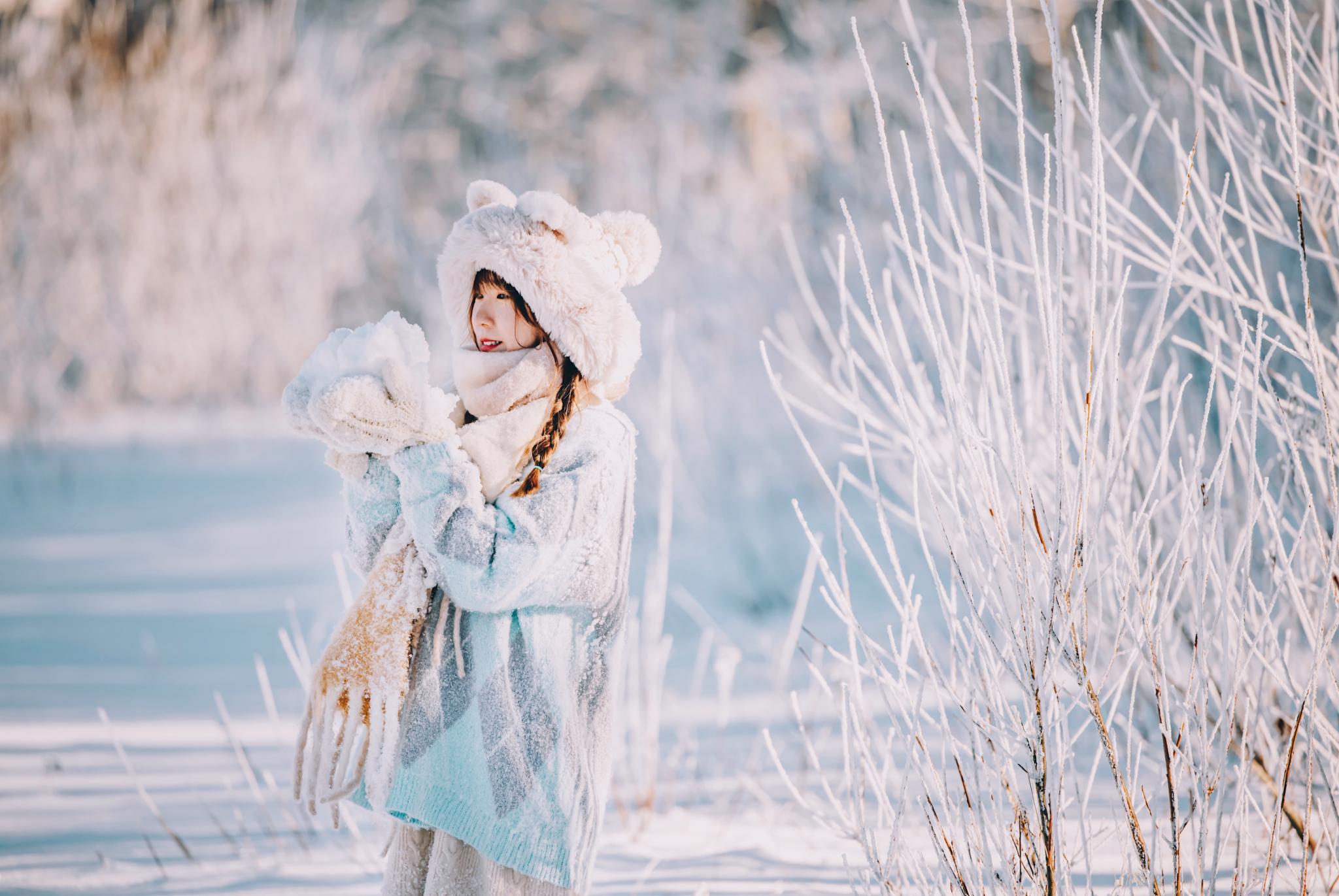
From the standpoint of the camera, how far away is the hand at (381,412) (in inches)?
58.7

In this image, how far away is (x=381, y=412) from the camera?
1526 millimetres

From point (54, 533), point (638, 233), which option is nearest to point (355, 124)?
point (54, 533)

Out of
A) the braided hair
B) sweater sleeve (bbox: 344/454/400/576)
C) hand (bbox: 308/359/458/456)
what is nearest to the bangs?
the braided hair

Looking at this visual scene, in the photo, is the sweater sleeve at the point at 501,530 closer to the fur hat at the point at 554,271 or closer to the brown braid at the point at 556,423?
the brown braid at the point at 556,423

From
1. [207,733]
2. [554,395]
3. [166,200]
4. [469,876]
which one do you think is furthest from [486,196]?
[166,200]

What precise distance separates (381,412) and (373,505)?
0.56 feet

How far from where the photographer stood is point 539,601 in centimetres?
162

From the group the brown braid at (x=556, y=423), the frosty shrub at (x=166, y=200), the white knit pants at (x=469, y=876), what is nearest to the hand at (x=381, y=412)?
the brown braid at (x=556, y=423)

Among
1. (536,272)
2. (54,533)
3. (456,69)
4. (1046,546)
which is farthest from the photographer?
(456,69)

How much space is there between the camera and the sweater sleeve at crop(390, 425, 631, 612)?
1542mm

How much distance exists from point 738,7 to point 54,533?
8521 mm

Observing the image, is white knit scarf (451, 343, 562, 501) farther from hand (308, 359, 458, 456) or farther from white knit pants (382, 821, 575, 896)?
white knit pants (382, 821, 575, 896)

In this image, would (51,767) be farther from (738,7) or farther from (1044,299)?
(738,7)

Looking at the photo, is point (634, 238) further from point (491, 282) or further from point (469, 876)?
point (469, 876)
